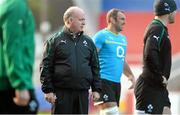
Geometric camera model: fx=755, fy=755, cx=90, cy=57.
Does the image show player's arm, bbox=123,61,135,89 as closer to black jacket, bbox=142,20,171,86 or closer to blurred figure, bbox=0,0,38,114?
black jacket, bbox=142,20,171,86

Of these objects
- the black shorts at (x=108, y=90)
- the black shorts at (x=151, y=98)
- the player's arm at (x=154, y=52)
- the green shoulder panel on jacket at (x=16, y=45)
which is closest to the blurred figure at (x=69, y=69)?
the player's arm at (x=154, y=52)

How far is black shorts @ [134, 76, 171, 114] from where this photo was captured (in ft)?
34.6

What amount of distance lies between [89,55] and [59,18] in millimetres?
39974

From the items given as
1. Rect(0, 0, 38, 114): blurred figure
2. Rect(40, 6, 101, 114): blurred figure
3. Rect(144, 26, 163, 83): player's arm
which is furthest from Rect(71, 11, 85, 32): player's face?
Rect(0, 0, 38, 114): blurred figure

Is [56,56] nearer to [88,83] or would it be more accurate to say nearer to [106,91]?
[88,83]

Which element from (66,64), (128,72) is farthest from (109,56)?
(66,64)

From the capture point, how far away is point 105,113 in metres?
11.4

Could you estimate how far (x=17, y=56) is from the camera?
6.94 meters

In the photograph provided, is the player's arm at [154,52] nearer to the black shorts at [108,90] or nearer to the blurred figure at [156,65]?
the blurred figure at [156,65]

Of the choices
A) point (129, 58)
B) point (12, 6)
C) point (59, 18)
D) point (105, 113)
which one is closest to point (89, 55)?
point (105, 113)

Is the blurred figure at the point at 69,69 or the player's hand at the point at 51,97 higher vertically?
the blurred figure at the point at 69,69

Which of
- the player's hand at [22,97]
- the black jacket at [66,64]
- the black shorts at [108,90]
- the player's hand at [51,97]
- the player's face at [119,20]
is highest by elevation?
the player's face at [119,20]

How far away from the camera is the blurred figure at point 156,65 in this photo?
10.3 meters

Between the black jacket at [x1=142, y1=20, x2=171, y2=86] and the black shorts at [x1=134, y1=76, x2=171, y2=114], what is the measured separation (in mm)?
198
